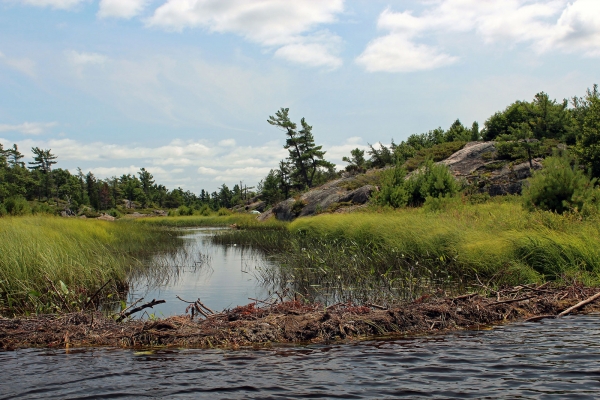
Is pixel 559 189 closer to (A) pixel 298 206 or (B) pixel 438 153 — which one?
(A) pixel 298 206

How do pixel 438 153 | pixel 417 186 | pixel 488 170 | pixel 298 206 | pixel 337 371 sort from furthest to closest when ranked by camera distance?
1. pixel 438 153
2. pixel 298 206
3. pixel 488 170
4. pixel 417 186
5. pixel 337 371

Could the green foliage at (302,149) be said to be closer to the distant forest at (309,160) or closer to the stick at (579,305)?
the distant forest at (309,160)

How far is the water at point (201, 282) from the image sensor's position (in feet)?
35.2

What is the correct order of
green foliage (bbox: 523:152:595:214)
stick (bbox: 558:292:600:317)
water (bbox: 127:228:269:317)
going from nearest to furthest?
1. stick (bbox: 558:292:600:317)
2. water (bbox: 127:228:269:317)
3. green foliage (bbox: 523:152:595:214)

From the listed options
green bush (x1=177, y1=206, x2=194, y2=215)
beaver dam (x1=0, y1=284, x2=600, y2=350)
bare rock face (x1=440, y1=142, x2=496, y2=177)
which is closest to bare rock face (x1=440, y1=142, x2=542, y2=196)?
bare rock face (x1=440, y1=142, x2=496, y2=177)

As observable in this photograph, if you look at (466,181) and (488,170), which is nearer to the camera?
(466,181)

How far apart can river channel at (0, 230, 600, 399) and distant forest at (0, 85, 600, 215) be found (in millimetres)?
12550

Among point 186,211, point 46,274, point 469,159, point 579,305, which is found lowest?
point 579,305

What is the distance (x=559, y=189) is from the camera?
53.0ft

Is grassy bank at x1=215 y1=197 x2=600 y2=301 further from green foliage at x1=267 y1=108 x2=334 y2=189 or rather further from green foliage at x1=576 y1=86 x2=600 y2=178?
green foliage at x1=267 y1=108 x2=334 y2=189

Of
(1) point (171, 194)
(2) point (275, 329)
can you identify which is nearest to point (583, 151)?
(2) point (275, 329)

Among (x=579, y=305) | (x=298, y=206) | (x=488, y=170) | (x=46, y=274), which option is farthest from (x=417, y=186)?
(x=46, y=274)

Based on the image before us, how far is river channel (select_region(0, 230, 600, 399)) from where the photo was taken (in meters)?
4.66

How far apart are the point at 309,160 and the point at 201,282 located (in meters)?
61.7
